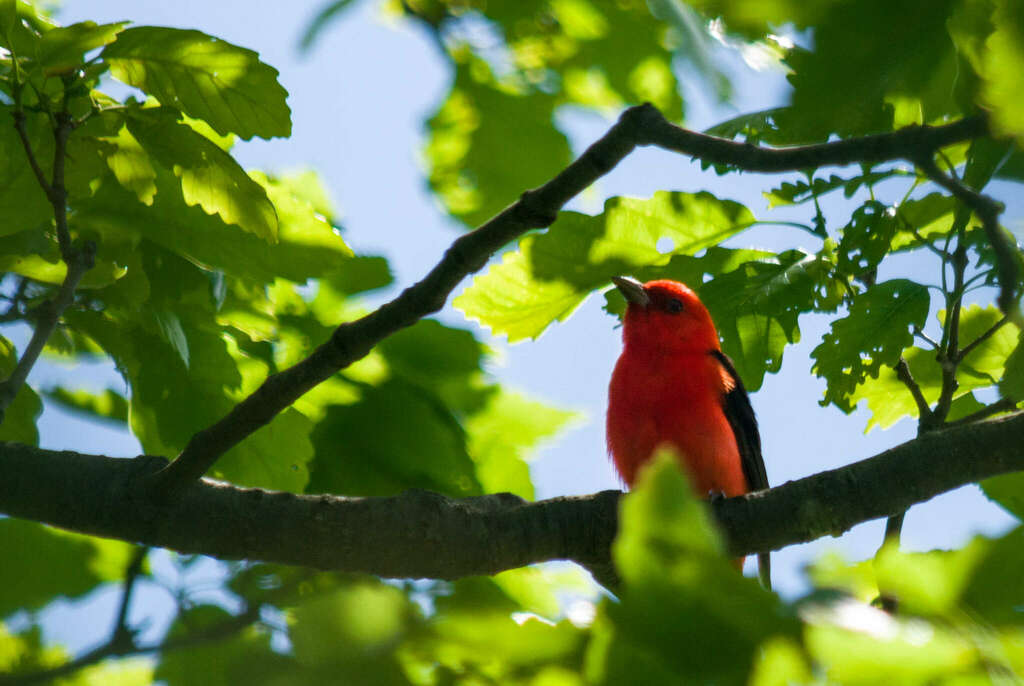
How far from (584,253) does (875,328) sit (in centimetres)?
115

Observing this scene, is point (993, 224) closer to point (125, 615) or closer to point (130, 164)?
point (125, 615)

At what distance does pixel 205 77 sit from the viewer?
278cm

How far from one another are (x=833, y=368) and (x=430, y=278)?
1657 millimetres

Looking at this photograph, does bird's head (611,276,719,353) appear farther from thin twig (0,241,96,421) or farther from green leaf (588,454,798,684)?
green leaf (588,454,798,684)

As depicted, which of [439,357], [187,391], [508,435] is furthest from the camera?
[508,435]

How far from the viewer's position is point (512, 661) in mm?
1137

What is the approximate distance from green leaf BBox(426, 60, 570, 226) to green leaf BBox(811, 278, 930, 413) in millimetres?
1731

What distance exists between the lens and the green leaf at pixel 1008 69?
87 centimetres

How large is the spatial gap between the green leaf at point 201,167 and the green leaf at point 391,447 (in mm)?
934

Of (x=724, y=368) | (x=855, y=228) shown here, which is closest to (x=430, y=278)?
(x=855, y=228)

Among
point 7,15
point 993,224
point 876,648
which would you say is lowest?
point 876,648

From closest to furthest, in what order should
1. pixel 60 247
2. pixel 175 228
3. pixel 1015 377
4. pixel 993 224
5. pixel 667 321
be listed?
1. pixel 993 224
2. pixel 1015 377
3. pixel 60 247
4. pixel 175 228
5. pixel 667 321

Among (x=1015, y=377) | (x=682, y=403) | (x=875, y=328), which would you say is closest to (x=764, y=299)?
(x=875, y=328)

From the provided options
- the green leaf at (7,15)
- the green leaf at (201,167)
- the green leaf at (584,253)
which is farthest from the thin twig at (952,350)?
the green leaf at (7,15)
